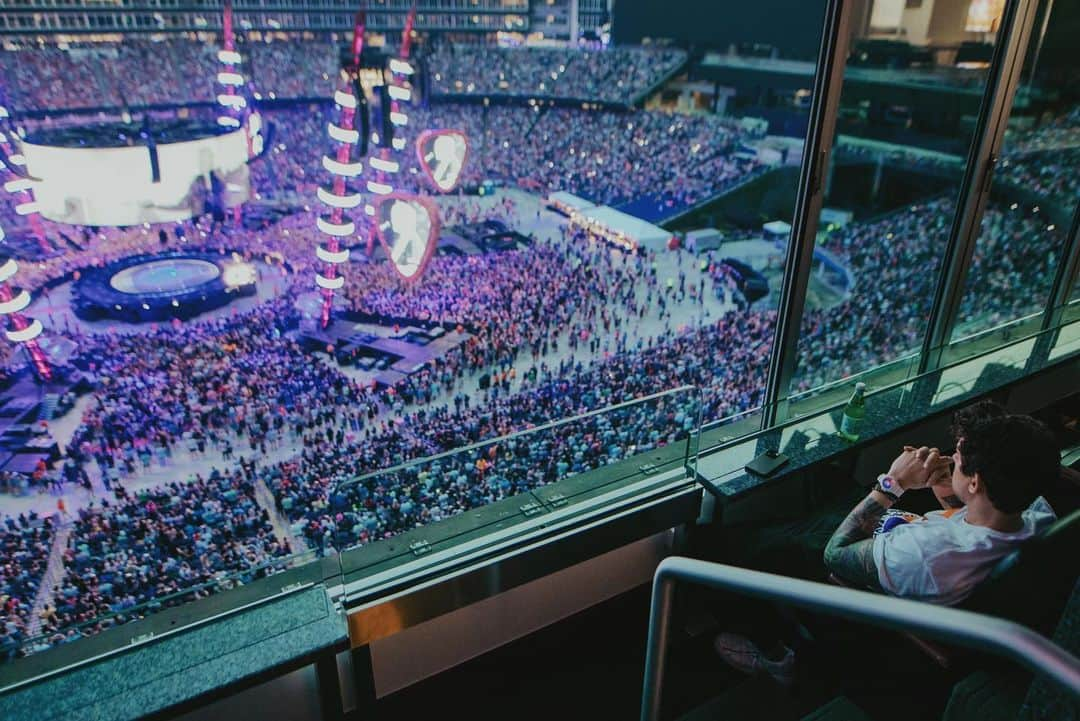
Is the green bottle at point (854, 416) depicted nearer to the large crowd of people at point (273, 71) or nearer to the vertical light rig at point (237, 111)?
the vertical light rig at point (237, 111)

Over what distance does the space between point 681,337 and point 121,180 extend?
1107 centimetres

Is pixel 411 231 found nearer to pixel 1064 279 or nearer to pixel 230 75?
pixel 1064 279

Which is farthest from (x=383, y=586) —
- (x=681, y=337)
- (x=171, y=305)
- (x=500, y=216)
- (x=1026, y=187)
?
(x=500, y=216)

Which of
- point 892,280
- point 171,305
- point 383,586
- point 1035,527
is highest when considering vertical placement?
point 1035,527

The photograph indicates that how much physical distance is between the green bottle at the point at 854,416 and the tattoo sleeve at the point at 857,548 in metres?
0.64

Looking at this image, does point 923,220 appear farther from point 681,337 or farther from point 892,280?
point 681,337

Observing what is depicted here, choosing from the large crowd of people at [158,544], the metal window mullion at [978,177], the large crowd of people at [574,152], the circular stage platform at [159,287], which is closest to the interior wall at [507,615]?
the metal window mullion at [978,177]

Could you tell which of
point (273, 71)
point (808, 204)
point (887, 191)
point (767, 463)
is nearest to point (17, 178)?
point (273, 71)

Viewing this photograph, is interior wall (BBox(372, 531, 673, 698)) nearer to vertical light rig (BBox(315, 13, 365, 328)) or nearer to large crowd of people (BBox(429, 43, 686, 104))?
vertical light rig (BBox(315, 13, 365, 328))

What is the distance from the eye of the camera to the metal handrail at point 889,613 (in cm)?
42

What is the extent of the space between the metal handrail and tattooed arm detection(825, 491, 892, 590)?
0.70m

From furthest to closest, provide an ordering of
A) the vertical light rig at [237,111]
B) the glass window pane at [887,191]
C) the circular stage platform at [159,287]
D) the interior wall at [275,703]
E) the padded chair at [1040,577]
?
1. the vertical light rig at [237,111]
2. the circular stage platform at [159,287]
3. the glass window pane at [887,191]
4. the interior wall at [275,703]
5. the padded chair at [1040,577]

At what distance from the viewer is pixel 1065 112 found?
9133mm

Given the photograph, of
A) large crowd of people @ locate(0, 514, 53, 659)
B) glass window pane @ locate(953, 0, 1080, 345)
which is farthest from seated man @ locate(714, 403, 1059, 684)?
large crowd of people @ locate(0, 514, 53, 659)
